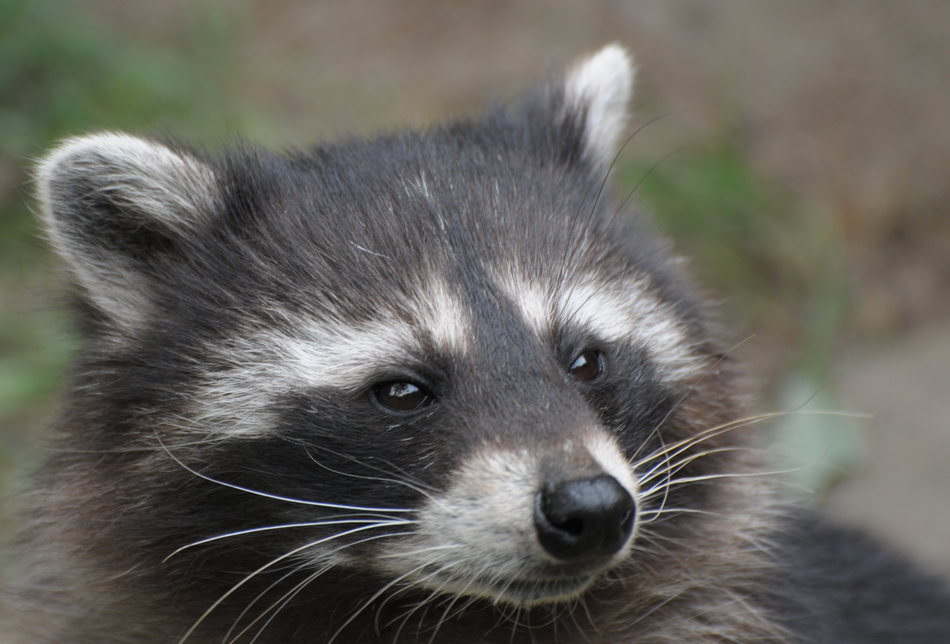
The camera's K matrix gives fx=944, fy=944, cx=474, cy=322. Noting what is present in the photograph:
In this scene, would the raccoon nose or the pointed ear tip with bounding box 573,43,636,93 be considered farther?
the pointed ear tip with bounding box 573,43,636,93

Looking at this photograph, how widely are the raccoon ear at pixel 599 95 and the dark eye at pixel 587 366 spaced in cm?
104

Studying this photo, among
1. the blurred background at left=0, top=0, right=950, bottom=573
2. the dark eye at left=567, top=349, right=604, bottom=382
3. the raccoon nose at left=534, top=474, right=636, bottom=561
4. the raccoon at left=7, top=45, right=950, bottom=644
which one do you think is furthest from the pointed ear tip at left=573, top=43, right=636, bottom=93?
the blurred background at left=0, top=0, right=950, bottom=573

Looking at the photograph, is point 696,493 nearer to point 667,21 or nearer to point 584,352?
point 584,352

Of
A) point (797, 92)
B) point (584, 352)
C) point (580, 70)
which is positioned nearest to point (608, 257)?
point (584, 352)

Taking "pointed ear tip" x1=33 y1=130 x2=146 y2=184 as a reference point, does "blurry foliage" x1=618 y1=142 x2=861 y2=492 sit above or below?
below

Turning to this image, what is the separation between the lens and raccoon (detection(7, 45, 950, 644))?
260cm

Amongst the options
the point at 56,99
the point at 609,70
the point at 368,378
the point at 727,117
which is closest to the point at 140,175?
the point at 368,378

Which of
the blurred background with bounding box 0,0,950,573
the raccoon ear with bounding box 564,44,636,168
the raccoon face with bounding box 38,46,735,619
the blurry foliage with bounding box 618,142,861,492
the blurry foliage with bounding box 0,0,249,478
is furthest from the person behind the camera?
the blurry foliage with bounding box 618,142,861,492

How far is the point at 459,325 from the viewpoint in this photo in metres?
2.73

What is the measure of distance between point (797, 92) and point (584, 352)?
5783 mm

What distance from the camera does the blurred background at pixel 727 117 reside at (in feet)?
20.7

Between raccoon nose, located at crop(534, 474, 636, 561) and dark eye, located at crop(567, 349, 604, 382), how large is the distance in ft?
1.77

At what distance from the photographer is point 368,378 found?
8.87 ft

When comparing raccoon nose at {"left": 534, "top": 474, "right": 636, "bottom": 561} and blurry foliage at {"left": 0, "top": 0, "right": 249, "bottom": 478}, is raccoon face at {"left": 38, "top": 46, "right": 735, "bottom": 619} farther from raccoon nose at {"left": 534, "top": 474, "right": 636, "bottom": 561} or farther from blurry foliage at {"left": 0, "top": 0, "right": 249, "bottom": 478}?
blurry foliage at {"left": 0, "top": 0, "right": 249, "bottom": 478}
